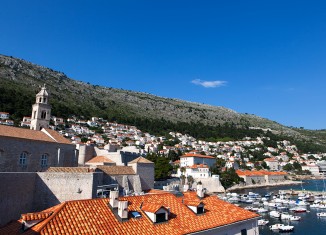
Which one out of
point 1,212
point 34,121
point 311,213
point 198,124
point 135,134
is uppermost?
point 198,124

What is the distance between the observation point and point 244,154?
11750cm

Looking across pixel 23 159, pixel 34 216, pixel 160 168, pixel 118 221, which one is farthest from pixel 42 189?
pixel 160 168

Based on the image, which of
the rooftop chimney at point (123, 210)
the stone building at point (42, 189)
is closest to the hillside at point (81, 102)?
the stone building at point (42, 189)

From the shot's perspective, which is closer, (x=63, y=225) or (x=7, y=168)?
(x=63, y=225)

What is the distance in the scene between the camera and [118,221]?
9.83 meters

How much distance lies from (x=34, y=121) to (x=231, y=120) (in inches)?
6339

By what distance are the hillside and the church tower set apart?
5312 centimetres

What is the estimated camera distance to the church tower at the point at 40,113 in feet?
97.7

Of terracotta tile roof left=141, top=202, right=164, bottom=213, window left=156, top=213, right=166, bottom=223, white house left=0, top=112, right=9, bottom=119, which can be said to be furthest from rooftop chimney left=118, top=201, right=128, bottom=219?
white house left=0, top=112, right=9, bottom=119

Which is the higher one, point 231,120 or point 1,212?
point 231,120

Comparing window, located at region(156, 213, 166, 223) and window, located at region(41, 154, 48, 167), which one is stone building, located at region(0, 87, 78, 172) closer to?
window, located at region(41, 154, 48, 167)

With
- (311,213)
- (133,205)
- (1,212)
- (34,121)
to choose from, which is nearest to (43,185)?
(1,212)

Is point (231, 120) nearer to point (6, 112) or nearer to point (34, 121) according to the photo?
point (6, 112)

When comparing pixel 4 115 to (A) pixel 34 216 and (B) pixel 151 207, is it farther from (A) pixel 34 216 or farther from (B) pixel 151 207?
(B) pixel 151 207
